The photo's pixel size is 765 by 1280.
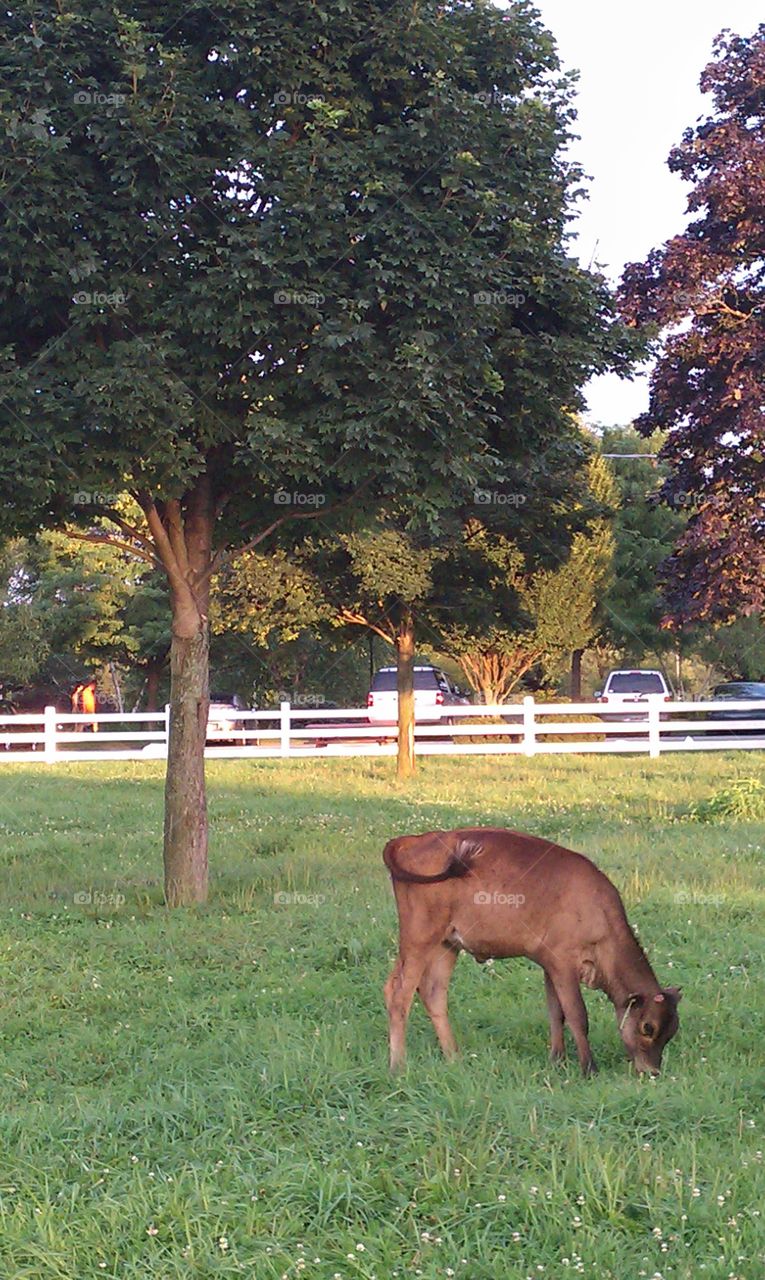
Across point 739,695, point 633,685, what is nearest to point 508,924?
point 633,685

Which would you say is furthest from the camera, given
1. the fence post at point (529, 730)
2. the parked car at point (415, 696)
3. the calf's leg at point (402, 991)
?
the parked car at point (415, 696)

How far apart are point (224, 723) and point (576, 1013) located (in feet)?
85.5

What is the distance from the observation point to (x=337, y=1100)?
19.0ft

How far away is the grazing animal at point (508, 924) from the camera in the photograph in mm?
6367

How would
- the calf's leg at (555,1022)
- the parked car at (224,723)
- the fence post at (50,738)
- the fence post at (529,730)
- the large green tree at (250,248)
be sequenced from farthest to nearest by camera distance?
1. the parked car at (224,723)
2. the fence post at (50,738)
3. the fence post at (529,730)
4. the large green tree at (250,248)
5. the calf's leg at (555,1022)

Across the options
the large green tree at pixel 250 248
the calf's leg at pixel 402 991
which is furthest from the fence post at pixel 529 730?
the calf's leg at pixel 402 991

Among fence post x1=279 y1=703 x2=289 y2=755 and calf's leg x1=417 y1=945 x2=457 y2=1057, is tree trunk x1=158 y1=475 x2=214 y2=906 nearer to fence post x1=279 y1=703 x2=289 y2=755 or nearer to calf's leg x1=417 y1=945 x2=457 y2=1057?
calf's leg x1=417 y1=945 x2=457 y2=1057

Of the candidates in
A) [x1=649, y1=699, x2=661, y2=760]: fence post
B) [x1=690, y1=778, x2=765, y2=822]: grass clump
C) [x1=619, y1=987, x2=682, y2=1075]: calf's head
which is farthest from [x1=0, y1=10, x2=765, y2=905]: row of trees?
[x1=649, y1=699, x2=661, y2=760]: fence post

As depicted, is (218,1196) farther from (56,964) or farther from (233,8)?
(233,8)

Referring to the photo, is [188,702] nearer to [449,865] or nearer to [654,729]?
[449,865]

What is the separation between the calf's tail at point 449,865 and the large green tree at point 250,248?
11.4 ft

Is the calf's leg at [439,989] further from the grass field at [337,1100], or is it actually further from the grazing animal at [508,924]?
the grass field at [337,1100]

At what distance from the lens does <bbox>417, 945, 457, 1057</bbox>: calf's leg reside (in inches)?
255

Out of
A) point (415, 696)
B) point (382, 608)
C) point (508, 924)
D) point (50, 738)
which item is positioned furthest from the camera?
point (415, 696)
